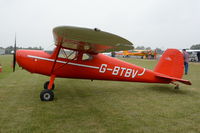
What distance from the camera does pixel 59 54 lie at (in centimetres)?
582

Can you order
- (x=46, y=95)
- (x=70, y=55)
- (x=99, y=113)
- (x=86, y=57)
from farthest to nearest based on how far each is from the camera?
(x=86, y=57), (x=70, y=55), (x=46, y=95), (x=99, y=113)

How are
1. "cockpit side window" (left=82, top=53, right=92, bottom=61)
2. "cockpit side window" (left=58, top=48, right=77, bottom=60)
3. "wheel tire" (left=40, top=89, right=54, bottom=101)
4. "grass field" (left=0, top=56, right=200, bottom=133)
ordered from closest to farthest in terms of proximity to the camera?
"grass field" (left=0, top=56, right=200, bottom=133) < "wheel tire" (left=40, top=89, right=54, bottom=101) < "cockpit side window" (left=58, top=48, right=77, bottom=60) < "cockpit side window" (left=82, top=53, right=92, bottom=61)

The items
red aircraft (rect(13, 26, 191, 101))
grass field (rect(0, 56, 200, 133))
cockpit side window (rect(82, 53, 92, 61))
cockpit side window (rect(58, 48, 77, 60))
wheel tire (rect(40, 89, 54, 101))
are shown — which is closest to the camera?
grass field (rect(0, 56, 200, 133))

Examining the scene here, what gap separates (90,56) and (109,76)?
3.34 ft

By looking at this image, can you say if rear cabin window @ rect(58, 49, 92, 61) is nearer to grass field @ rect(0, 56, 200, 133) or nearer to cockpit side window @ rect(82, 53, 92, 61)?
cockpit side window @ rect(82, 53, 92, 61)

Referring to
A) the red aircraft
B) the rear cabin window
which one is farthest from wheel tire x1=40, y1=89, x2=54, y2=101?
the rear cabin window

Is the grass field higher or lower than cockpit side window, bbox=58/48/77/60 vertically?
lower

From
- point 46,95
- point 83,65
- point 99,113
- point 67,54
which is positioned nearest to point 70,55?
point 67,54

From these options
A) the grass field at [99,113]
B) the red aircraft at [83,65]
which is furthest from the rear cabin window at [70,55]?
the grass field at [99,113]

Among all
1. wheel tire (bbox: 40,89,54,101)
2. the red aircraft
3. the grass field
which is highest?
the red aircraft

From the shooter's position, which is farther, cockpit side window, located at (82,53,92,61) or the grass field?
cockpit side window, located at (82,53,92,61)

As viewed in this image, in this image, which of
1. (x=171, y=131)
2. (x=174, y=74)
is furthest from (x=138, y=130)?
(x=174, y=74)

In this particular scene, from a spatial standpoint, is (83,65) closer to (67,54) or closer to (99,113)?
(67,54)

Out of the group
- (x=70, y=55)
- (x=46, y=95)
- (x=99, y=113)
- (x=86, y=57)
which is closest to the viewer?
(x=99, y=113)
